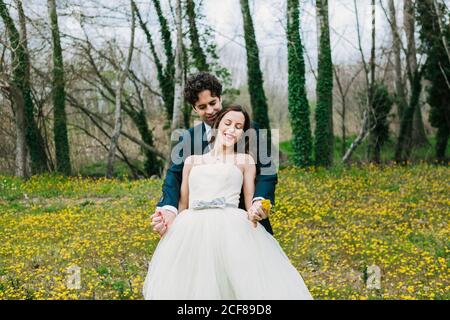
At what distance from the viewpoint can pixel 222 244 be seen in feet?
13.5

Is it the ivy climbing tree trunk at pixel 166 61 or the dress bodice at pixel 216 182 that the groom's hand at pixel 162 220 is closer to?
the dress bodice at pixel 216 182

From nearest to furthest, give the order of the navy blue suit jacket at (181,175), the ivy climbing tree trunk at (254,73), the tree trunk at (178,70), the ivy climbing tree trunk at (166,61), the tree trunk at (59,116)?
1. the navy blue suit jacket at (181,175)
2. the tree trunk at (178,70)
3. the ivy climbing tree trunk at (254,73)
4. the tree trunk at (59,116)
5. the ivy climbing tree trunk at (166,61)

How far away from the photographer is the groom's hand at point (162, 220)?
4.25m

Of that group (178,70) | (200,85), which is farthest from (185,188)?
(178,70)

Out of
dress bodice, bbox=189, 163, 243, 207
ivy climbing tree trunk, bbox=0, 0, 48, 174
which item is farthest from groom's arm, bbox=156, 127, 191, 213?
ivy climbing tree trunk, bbox=0, 0, 48, 174

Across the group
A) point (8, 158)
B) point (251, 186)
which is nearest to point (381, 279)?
point (251, 186)

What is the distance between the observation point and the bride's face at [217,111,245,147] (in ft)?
14.4

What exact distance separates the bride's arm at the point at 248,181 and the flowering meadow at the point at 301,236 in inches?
93.8

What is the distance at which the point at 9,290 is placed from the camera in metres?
7.02

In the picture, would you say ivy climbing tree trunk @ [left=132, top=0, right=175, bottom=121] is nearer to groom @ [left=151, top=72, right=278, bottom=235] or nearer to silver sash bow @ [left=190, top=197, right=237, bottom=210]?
groom @ [left=151, top=72, right=278, bottom=235]

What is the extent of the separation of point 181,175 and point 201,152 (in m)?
0.26

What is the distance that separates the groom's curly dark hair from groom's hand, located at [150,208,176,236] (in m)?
1.00

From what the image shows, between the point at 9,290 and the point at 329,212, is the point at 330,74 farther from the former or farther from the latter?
the point at 9,290

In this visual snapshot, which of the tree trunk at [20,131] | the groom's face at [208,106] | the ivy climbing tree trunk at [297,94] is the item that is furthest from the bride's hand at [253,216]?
the tree trunk at [20,131]
